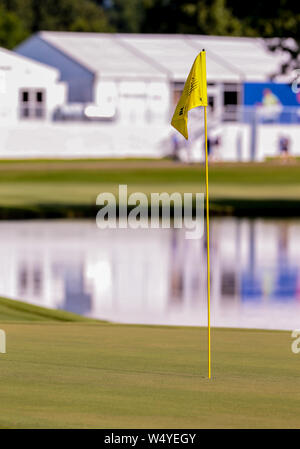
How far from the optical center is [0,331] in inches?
464

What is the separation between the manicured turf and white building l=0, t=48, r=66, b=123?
11.8 meters

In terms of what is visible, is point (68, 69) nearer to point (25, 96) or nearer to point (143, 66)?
point (25, 96)

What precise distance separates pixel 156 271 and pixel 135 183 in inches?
966

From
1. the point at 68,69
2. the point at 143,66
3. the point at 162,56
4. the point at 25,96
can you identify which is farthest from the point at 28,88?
the point at 162,56

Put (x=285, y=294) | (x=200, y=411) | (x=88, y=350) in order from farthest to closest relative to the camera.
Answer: (x=285, y=294)
(x=88, y=350)
(x=200, y=411)

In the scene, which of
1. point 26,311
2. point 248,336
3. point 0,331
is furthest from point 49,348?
point 26,311

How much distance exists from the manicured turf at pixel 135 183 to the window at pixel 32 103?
12464 mm

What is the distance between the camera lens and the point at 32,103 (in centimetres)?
6938

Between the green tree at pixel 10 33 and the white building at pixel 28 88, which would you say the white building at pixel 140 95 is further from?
the green tree at pixel 10 33

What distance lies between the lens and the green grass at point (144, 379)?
295 inches

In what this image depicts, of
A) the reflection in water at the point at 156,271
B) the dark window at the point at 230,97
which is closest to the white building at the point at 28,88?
the dark window at the point at 230,97

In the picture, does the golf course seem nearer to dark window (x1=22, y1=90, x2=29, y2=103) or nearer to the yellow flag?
the yellow flag

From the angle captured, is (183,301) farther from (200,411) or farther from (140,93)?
(140,93)

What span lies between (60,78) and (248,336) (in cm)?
6355
